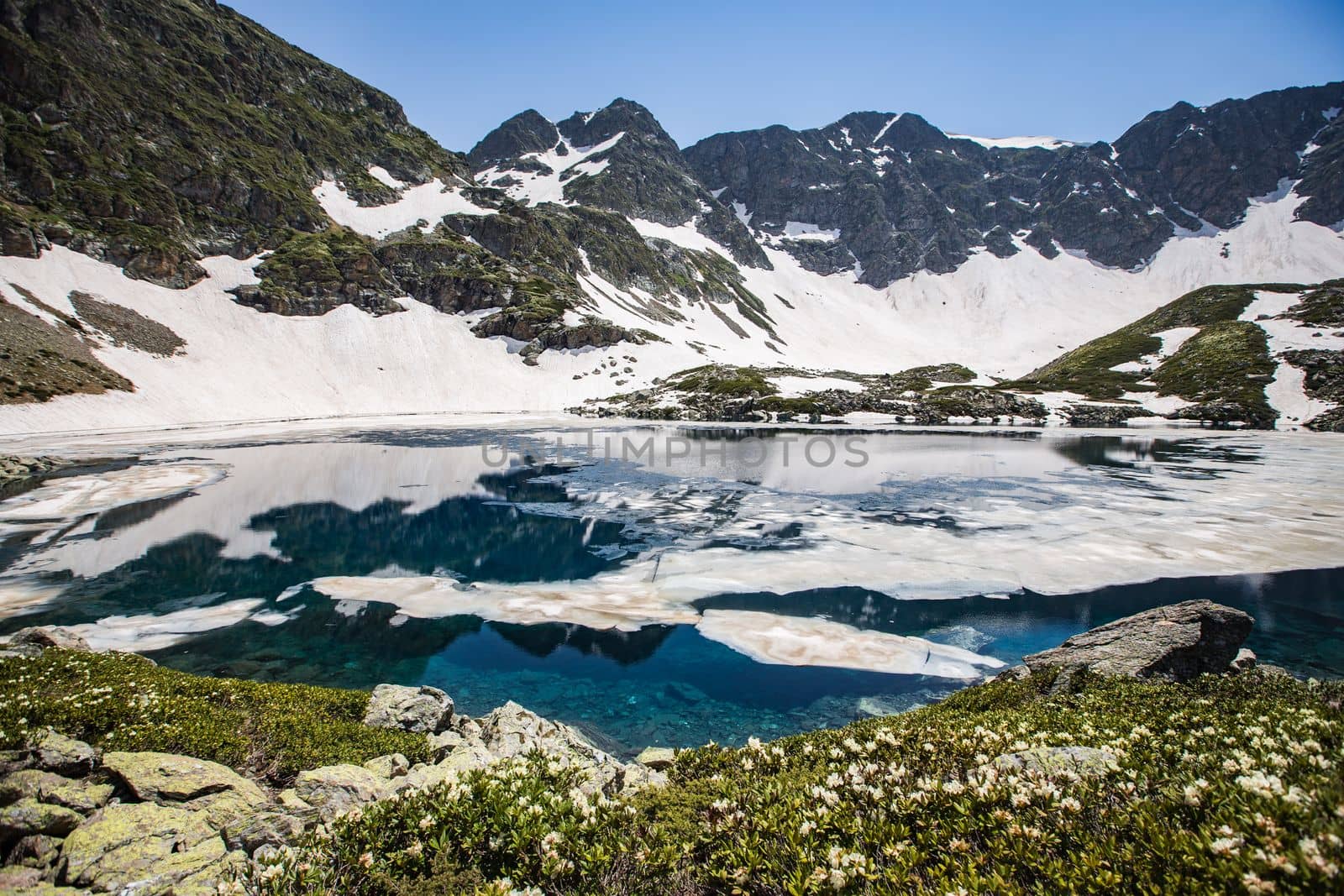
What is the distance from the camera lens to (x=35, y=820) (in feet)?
16.2

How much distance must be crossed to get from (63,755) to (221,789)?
5.38ft

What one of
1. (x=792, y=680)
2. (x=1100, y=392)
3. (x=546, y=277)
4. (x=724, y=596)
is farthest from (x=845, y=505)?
(x=546, y=277)

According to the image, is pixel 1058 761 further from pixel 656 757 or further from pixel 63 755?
pixel 63 755

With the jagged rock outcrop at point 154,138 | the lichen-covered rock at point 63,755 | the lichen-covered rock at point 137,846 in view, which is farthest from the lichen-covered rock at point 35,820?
the jagged rock outcrop at point 154,138

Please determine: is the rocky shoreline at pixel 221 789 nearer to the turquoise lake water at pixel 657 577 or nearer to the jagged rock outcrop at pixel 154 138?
the turquoise lake water at pixel 657 577

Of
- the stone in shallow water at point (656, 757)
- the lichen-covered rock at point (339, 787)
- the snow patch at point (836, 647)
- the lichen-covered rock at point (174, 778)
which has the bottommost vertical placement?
the snow patch at point (836, 647)

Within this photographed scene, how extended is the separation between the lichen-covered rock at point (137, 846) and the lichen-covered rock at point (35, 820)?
13 cm

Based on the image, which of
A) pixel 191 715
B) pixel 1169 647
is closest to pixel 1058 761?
pixel 1169 647

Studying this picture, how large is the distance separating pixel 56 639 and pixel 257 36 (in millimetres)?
212035

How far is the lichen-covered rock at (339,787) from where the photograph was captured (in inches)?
255

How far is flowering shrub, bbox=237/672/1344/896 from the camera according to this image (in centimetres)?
376

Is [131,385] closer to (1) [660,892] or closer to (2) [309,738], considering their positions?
(2) [309,738]

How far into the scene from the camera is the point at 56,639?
11.0 metres

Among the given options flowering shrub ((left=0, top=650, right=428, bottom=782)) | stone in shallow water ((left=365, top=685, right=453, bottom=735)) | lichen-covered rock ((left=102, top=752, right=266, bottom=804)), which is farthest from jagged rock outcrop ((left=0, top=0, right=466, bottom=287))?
lichen-covered rock ((left=102, top=752, right=266, bottom=804))
